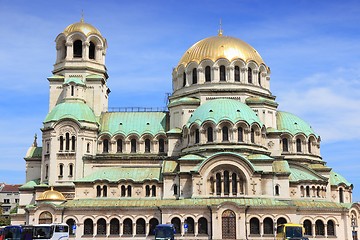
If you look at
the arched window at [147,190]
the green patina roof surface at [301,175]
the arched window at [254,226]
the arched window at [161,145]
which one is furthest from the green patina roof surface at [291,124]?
the arched window at [147,190]

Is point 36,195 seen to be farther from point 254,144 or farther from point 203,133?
point 254,144

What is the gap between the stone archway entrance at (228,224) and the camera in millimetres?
56562

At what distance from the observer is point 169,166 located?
6281cm

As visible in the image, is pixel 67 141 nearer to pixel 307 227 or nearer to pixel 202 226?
pixel 202 226

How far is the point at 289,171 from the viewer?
60875 millimetres

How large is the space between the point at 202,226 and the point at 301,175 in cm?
1447

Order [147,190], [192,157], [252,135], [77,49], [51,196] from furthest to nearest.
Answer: [77,49] < [147,190] < [252,135] < [51,196] < [192,157]

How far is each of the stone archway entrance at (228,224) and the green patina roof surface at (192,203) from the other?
4.41 feet

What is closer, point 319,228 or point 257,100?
point 319,228

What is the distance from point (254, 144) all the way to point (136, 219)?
53.0ft

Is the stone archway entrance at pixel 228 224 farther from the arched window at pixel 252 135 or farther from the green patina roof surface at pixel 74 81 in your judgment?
the green patina roof surface at pixel 74 81

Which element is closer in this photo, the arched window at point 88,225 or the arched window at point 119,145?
the arched window at point 88,225

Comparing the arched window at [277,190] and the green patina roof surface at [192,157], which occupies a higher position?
the green patina roof surface at [192,157]

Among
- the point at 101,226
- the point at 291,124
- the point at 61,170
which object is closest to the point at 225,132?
the point at 291,124
